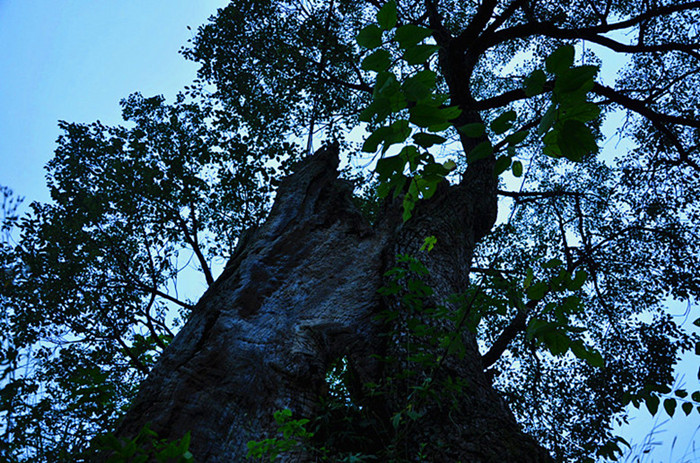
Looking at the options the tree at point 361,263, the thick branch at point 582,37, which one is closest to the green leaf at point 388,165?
the tree at point 361,263

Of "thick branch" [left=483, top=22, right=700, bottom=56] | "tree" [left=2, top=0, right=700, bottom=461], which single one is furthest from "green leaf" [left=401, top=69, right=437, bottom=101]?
"thick branch" [left=483, top=22, right=700, bottom=56]

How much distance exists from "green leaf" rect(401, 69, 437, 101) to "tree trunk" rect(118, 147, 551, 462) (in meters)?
Answer: 1.38

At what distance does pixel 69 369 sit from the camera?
5820 millimetres

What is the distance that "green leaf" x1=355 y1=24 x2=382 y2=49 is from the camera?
968mm

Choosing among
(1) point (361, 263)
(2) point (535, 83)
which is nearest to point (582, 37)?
(1) point (361, 263)

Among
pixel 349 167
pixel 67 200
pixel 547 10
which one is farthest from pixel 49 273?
pixel 547 10

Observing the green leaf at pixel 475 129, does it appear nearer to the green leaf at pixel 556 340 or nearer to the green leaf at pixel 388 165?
the green leaf at pixel 388 165

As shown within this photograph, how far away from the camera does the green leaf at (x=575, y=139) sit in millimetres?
818

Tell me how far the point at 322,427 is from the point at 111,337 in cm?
467

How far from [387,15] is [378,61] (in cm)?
10

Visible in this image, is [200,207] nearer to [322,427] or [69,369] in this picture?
[69,369]

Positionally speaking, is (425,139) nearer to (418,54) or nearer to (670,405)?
(418,54)

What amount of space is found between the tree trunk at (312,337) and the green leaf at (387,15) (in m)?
1.48

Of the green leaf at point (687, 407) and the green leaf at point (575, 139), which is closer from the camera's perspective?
the green leaf at point (575, 139)
